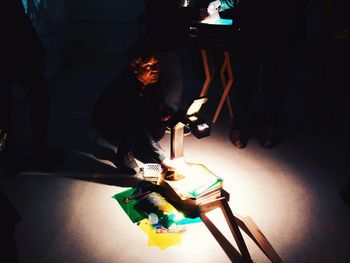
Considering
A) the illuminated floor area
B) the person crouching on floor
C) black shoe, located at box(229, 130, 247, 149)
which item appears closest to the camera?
the illuminated floor area

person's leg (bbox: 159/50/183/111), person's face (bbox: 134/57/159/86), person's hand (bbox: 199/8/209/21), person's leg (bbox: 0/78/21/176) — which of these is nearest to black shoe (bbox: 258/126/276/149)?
person's leg (bbox: 159/50/183/111)

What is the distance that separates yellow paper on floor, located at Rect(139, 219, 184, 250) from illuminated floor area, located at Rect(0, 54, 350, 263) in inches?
1.4

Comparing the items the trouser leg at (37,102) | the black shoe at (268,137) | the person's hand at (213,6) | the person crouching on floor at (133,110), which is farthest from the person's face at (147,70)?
the black shoe at (268,137)

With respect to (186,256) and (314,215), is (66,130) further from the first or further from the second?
(314,215)

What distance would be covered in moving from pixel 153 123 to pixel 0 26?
1425 mm

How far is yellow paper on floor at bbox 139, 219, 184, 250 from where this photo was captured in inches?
87.1

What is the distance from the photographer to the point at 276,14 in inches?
113

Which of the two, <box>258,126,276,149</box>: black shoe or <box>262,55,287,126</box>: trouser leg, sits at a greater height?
<box>262,55,287,126</box>: trouser leg

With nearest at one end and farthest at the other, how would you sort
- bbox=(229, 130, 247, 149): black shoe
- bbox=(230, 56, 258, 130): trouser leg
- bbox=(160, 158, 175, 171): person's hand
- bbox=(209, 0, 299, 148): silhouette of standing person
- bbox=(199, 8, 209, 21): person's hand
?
1. bbox=(160, 158, 175, 171): person's hand
2. bbox=(209, 0, 299, 148): silhouette of standing person
3. bbox=(230, 56, 258, 130): trouser leg
4. bbox=(199, 8, 209, 21): person's hand
5. bbox=(229, 130, 247, 149): black shoe

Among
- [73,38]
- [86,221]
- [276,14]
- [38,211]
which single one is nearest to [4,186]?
[38,211]

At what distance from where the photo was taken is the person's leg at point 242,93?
3.20 meters

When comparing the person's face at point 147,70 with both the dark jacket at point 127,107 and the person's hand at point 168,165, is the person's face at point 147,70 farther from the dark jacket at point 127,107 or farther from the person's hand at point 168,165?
the person's hand at point 168,165

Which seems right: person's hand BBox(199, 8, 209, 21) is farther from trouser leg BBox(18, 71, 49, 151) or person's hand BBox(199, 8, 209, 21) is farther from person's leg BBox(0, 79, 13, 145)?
person's leg BBox(0, 79, 13, 145)

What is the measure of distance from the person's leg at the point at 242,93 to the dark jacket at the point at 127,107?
0.93 m
